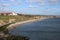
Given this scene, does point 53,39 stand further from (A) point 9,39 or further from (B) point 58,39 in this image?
(A) point 9,39

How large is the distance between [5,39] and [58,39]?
51.5ft

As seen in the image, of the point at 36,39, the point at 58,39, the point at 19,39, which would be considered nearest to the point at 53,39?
the point at 58,39

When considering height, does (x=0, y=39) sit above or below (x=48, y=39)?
above

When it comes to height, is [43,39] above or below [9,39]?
below

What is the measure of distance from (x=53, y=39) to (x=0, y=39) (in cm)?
1555

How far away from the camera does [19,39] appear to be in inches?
1252

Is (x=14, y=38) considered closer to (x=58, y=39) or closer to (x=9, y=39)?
(x=9, y=39)

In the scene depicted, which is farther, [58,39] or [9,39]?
[58,39]

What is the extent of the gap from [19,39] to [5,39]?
7.06 feet

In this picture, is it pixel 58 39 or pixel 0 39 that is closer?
pixel 0 39

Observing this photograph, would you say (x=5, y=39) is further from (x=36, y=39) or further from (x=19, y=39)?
(x=36, y=39)

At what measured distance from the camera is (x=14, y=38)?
31.5 meters

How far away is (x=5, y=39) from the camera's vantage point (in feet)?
102

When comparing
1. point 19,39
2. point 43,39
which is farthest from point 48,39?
point 19,39
